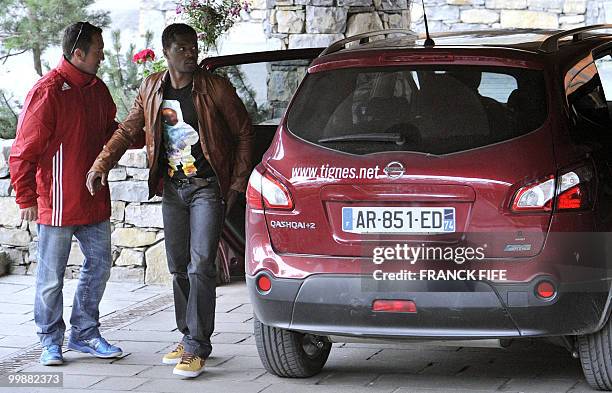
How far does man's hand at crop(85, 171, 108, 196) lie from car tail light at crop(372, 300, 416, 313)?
170 cm

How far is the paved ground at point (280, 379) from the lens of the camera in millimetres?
5742

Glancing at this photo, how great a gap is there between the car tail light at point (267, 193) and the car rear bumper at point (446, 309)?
36 centimetres

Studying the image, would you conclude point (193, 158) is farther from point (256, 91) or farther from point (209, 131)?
point (256, 91)

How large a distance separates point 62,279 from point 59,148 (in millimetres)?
699

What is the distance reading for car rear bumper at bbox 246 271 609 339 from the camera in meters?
5.10

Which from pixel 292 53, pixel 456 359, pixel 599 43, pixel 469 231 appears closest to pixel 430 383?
pixel 456 359

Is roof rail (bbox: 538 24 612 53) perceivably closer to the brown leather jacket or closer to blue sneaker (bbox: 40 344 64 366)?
the brown leather jacket

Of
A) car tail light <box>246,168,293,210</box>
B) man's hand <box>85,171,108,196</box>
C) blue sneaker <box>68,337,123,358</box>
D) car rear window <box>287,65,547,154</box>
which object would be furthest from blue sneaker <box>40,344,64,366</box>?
car rear window <box>287,65,547,154</box>

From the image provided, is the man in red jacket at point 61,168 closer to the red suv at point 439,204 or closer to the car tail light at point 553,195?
the red suv at point 439,204

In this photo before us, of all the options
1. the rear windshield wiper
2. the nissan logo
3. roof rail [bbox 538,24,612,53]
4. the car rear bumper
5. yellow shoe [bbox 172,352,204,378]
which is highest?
roof rail [bbox 538,24,612,53]

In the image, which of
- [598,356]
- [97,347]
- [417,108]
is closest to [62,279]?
[97,347]

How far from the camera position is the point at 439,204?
5.17 m

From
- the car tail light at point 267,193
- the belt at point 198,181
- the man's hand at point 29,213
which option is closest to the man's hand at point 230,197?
the belt at point 198,181

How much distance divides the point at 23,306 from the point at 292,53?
7.74ft
